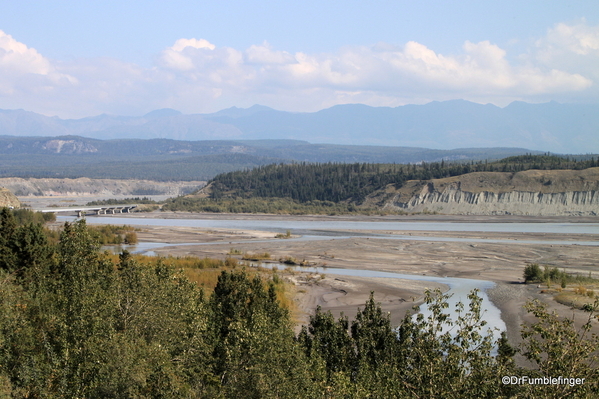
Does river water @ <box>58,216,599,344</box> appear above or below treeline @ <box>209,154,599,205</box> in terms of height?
below

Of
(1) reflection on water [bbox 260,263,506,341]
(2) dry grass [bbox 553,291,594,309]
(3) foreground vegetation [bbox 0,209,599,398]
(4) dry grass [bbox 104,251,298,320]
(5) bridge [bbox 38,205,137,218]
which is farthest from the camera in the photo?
(5) bridge [bbox 38,205,137,218]

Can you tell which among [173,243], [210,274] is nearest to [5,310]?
[210,274]

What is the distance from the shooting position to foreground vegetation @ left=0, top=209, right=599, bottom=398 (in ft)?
40.2

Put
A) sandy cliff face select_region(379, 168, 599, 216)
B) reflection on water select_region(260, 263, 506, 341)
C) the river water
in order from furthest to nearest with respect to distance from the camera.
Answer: sandy cliff face select_region(379, 168, 599, 216) → the river water → reflection on water select_region(260, 263, 506, 341)

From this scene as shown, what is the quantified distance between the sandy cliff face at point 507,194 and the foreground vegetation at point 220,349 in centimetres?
9913

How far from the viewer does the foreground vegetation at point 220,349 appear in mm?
12258

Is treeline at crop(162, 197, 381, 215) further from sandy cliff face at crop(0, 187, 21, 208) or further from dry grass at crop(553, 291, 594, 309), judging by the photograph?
dry grass at crop(553, 291, 594, 309)

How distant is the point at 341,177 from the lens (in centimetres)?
15450

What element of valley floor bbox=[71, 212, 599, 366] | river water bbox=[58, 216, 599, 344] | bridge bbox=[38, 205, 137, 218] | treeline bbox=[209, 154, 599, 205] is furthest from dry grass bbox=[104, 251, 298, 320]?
treeline bbox=[209, 154, 599, 205]

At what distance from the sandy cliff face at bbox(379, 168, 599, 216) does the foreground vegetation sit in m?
99.1

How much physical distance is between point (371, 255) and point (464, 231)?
28922 mm

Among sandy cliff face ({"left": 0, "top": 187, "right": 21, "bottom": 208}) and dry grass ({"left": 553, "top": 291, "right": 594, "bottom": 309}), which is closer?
dry grass ({"left": 553, "top": 291, "right": 594, "bottom": 309})

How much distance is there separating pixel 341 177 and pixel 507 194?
46949 mm

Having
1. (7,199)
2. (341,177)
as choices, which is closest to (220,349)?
(7,199)
